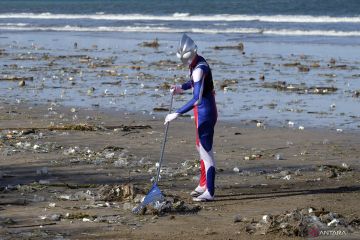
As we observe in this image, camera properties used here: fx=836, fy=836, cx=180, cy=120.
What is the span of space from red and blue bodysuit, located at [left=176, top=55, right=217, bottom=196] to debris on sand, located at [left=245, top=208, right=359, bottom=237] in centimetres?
153

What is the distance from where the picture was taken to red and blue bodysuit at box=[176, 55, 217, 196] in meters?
10.0

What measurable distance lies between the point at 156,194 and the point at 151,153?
369 cm

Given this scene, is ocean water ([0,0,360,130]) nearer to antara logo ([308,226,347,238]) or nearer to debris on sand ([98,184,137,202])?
debris on sand ([98,184,137,202])

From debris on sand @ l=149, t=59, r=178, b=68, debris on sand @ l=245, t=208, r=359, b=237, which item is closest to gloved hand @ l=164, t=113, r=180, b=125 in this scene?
debris on sand @ l=245, t=208, r=359, b=237

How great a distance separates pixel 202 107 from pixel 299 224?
90.7 inches

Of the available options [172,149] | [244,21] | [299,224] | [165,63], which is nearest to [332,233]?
[299,224]

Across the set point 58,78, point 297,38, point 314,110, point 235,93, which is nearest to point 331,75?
point 235,93

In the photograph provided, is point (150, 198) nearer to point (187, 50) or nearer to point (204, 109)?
point (204, 109)

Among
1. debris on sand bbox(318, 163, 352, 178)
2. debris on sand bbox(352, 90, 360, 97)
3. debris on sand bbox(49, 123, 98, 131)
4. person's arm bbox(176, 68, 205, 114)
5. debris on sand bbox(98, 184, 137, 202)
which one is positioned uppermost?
person's arm bbox(176, 68, 205, 114)

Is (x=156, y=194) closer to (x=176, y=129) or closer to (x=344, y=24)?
(x=176, y=129)

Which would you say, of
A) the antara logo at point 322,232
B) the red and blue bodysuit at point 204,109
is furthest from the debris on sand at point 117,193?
the antara logo at point 322,232

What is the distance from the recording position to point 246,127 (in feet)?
52.3

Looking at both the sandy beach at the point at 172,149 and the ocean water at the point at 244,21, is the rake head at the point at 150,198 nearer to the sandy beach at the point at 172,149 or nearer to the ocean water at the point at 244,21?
the sandy beach at the point at 172,149

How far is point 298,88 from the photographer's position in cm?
2145
